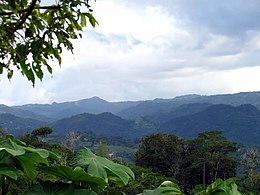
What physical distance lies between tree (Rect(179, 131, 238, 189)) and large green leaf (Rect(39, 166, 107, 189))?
1441 inches

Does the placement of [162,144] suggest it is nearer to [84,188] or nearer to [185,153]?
[185,153]

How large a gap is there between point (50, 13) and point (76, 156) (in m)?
0.85

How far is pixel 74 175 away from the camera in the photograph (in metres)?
1.38

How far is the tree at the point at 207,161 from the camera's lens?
37938mm

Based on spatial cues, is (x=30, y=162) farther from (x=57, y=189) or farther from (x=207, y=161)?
(x=207, y=161)

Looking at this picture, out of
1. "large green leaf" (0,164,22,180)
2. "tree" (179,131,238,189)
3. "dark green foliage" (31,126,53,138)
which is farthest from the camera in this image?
"tree" (179,131,238,189)

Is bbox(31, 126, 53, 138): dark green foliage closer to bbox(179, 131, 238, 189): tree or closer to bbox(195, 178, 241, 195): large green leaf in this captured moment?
bbox(179, 131, 238, 189): tree

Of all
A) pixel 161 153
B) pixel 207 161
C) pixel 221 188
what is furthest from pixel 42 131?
pixel 221 188

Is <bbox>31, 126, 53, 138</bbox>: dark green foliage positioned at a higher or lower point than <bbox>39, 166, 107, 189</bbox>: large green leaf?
lower

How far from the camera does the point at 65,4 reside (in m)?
1.90

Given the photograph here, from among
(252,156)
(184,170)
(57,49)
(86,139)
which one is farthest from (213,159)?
(86,139)

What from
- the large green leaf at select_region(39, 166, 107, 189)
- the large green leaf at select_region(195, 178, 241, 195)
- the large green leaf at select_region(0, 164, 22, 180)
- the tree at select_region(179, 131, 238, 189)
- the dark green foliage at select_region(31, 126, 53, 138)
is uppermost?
the large green leaf at select_region(0, 164, 22, 180)

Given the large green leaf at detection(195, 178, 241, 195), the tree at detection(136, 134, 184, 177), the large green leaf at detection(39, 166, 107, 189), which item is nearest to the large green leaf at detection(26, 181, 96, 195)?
the large green leaf at detection(39, 166, 107, 189)

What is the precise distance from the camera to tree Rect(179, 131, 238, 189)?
37.9m
